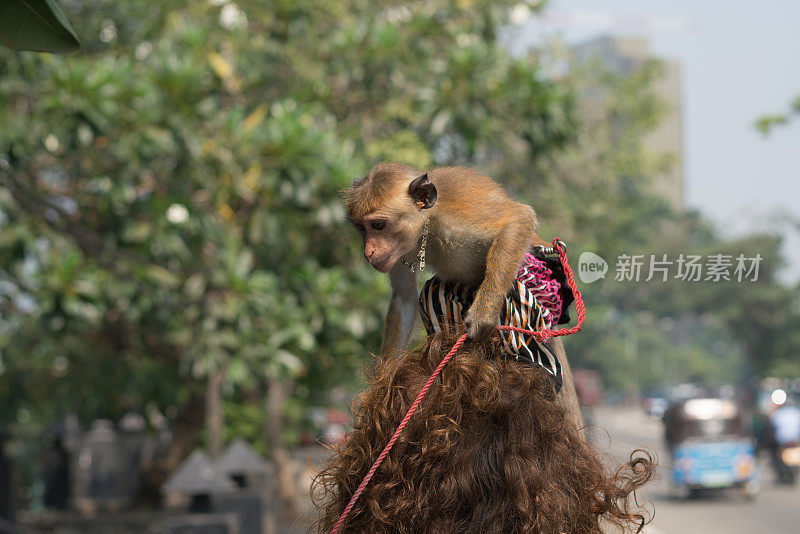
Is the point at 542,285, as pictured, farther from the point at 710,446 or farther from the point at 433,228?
the point at 710,446

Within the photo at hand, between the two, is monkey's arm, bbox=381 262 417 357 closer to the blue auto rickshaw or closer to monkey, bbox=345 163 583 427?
Result: monkey, bbox=345 163 583 427

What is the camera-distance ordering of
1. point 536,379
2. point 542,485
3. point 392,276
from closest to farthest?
point 542,485, point 536,379, point 392,276

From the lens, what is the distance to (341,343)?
869cm

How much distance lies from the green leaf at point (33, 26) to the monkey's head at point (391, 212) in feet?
2.31

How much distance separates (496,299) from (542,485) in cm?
37

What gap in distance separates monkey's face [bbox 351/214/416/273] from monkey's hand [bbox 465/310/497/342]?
0.85 feet

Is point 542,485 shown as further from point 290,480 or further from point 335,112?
point 290,480

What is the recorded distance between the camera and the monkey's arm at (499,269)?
5.87 feet

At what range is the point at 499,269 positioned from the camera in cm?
185

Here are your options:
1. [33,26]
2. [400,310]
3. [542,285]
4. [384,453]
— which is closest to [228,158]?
[33,26]

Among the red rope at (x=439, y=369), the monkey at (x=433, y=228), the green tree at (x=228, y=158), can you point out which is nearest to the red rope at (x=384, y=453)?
the red rope at (x=439, y=369)

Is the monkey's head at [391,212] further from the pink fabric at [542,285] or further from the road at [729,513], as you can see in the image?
the road at [729,513]

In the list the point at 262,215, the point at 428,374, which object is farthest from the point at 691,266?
the point at 262,215

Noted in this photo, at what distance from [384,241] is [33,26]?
87 cm
